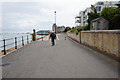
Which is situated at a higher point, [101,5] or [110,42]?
[101,5]

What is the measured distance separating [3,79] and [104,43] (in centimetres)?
658

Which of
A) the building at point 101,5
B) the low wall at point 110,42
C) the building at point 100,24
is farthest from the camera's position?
the building at point 101,5

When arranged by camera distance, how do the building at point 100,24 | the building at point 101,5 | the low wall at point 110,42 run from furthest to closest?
the building at point 101,5, the building at point 100,24, the low wall at point 110,42

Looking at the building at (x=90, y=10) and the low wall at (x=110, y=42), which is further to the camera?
the building at (x=90, y=10)

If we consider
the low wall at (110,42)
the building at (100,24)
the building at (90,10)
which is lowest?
the low wall at (110,42)

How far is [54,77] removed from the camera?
3.93 m

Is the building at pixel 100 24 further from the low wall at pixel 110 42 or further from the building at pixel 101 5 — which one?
the building at pixel 101 5

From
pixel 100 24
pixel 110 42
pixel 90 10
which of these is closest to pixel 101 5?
pixel 90 10

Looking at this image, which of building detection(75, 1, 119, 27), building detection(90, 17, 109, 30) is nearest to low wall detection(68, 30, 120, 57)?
→ building detection(90, 17, 109, 30)

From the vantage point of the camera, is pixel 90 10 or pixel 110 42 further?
pixel 90 10

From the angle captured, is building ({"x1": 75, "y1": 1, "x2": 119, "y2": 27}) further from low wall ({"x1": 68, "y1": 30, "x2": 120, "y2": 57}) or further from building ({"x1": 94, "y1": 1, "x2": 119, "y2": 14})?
low wall ({"x1": 68, "y1": 30, "x2": 120, "y2": 57})

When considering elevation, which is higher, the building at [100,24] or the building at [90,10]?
the building at [90,10]

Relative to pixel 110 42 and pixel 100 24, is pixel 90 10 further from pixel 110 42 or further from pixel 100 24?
pixel 110 42

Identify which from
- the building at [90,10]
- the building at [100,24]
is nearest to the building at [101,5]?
the building at [90,10]
